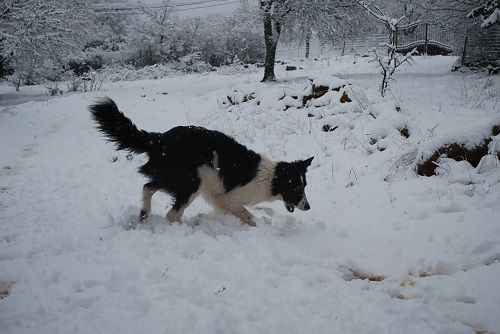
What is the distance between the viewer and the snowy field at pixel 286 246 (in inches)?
118

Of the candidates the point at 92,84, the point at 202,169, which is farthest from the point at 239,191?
the point at 92,84

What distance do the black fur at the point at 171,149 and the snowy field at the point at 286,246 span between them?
0.55 m

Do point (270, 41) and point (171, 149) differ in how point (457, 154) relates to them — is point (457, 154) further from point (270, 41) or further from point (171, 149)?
point (270, 41)

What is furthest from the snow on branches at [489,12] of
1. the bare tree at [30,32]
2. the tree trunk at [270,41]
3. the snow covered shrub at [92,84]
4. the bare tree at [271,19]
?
the snow covered shrub at [92,84]

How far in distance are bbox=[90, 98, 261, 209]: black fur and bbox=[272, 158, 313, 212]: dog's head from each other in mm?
795

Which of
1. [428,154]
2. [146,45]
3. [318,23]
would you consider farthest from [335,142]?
[146,45]

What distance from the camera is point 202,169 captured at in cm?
514

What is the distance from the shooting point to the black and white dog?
16.2 feet

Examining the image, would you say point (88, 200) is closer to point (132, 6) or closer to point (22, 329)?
point (22, 329)

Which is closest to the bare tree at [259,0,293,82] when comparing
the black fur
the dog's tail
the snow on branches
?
the snow on branches

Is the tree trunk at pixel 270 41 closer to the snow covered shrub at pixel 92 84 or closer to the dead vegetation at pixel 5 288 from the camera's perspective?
the snow covered shrub at pixel 92 84

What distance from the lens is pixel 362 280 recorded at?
Result: 12.2ft

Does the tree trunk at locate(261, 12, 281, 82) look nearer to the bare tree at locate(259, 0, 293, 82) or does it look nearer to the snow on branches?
the bare tree at locate(259, 0, 293, 82)

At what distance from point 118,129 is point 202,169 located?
1205 millimetres
